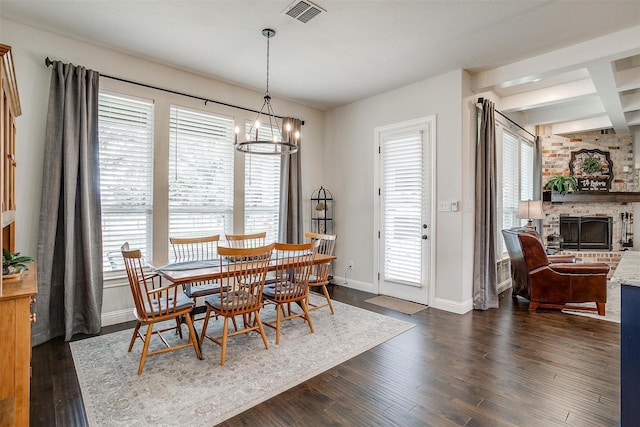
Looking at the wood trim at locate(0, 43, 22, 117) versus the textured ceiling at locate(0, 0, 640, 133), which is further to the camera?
the textured ceiling at locate(0, 0, 640, 133)

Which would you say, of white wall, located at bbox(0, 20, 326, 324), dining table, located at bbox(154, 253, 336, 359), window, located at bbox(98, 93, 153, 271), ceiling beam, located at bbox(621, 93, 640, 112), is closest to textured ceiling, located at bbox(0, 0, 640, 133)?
white wall, located at bbox(0, 20, 326, 324)

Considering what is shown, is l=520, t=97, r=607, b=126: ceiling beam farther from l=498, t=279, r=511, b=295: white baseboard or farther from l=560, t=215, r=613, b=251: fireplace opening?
l=498, t=279, r=511, b=295: white baseboard

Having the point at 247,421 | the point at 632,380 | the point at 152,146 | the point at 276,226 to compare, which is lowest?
the point at 247,421

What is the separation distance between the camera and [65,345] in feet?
9.73

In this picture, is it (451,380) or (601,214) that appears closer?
(451,380)

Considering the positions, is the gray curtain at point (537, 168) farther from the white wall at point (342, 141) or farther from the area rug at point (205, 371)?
the area rug at point (205, 371)

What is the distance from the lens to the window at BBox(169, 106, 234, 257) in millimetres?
3928

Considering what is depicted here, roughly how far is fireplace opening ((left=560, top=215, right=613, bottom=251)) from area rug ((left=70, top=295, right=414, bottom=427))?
514cm

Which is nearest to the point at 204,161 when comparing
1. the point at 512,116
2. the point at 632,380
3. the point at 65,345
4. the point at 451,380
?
the point at 65,345

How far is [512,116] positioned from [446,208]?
2.69 metres

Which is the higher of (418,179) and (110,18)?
(110,18)

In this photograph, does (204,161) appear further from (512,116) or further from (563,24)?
(512,116)

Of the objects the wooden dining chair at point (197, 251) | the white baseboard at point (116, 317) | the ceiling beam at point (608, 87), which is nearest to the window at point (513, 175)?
the ceiling beam at point (608, 87)

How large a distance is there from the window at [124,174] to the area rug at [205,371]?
98cm
